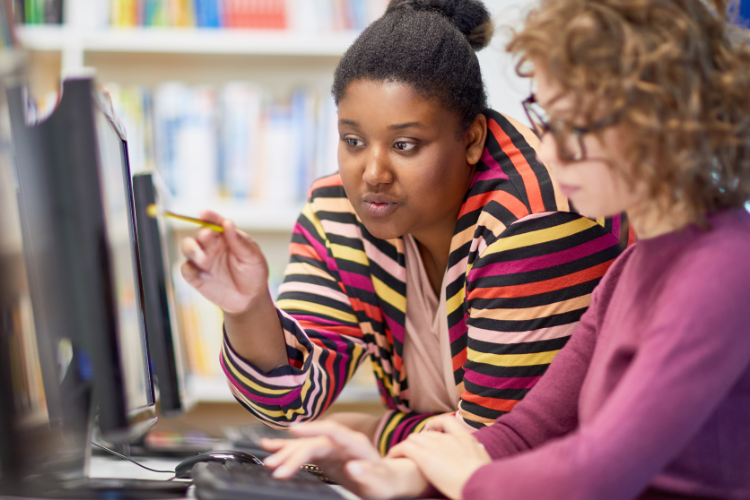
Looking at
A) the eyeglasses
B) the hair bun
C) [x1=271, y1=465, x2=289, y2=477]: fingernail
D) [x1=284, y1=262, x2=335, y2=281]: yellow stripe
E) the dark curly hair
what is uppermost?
the hair bun

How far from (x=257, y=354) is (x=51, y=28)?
1.07 meters

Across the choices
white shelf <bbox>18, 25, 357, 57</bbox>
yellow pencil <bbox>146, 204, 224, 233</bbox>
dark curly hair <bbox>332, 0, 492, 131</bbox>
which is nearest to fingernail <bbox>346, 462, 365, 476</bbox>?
yellow pencil <bbox>146, 204, 224, 233</bbox>

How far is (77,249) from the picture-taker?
455mm

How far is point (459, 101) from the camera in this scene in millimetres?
828

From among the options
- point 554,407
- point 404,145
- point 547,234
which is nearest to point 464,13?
point 404,145

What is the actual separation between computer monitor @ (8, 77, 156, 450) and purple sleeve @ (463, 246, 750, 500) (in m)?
0.31

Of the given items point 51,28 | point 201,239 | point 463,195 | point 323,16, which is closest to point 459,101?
point 463,195

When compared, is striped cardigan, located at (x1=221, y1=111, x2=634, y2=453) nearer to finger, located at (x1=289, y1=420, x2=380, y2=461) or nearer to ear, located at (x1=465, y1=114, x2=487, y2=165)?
ear, located at (x1=465, y1=114, x2=487, y2=165)

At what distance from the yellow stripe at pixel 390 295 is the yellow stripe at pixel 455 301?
3.4 inches

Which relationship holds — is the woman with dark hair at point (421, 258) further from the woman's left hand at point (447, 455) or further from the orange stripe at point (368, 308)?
the woman's left hand at point (447, 455)

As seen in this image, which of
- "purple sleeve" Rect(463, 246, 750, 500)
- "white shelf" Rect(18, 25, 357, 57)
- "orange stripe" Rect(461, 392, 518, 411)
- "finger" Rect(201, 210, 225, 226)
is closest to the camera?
"purple sleeve" Rect(463, 246, 750, 500)

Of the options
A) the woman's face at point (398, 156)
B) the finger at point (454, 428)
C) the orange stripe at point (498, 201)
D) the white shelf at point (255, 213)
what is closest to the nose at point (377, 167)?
the woman's face at point (398, 156)

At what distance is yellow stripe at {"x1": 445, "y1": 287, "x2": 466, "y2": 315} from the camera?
88 centimetres

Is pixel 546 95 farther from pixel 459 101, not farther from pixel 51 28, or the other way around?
pixel 51 28
